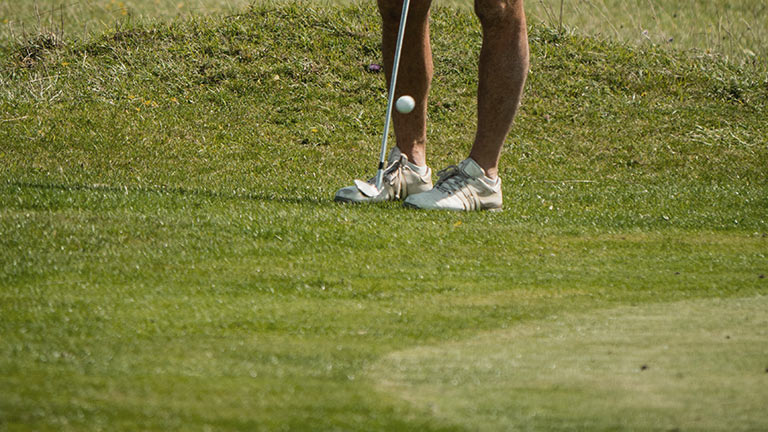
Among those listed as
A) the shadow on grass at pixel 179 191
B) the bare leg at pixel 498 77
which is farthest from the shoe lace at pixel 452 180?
the shadow on grass at pixel 179 191

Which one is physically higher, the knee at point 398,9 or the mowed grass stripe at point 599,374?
the knee at point 398,9

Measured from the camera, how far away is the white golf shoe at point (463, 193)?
407 centimetres

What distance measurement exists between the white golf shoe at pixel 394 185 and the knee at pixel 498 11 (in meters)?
0.76

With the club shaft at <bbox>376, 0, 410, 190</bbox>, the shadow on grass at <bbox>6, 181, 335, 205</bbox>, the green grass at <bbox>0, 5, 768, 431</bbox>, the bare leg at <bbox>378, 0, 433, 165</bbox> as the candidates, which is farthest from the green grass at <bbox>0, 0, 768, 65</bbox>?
the club shaft at <bbox>376, 0, 410, 190</bbox>

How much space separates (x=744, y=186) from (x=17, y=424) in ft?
15.0

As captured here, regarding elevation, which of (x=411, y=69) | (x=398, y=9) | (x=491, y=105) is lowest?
(x=491, y=105)

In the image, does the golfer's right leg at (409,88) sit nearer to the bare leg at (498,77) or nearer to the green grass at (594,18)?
the bare leg at (498,77)

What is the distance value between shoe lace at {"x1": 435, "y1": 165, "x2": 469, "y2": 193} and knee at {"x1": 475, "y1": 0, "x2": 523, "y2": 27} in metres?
0.69

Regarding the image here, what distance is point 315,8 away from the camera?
8461 millimetres

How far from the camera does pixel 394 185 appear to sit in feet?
14.1

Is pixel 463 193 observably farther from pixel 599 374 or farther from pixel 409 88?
pixel 599 374

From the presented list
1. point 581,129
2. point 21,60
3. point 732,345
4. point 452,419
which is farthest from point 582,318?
point 21,60

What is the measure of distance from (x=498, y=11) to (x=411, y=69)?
0.56 meters

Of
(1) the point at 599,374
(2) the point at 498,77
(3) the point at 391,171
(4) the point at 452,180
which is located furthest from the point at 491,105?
(1) the point at 599,374
